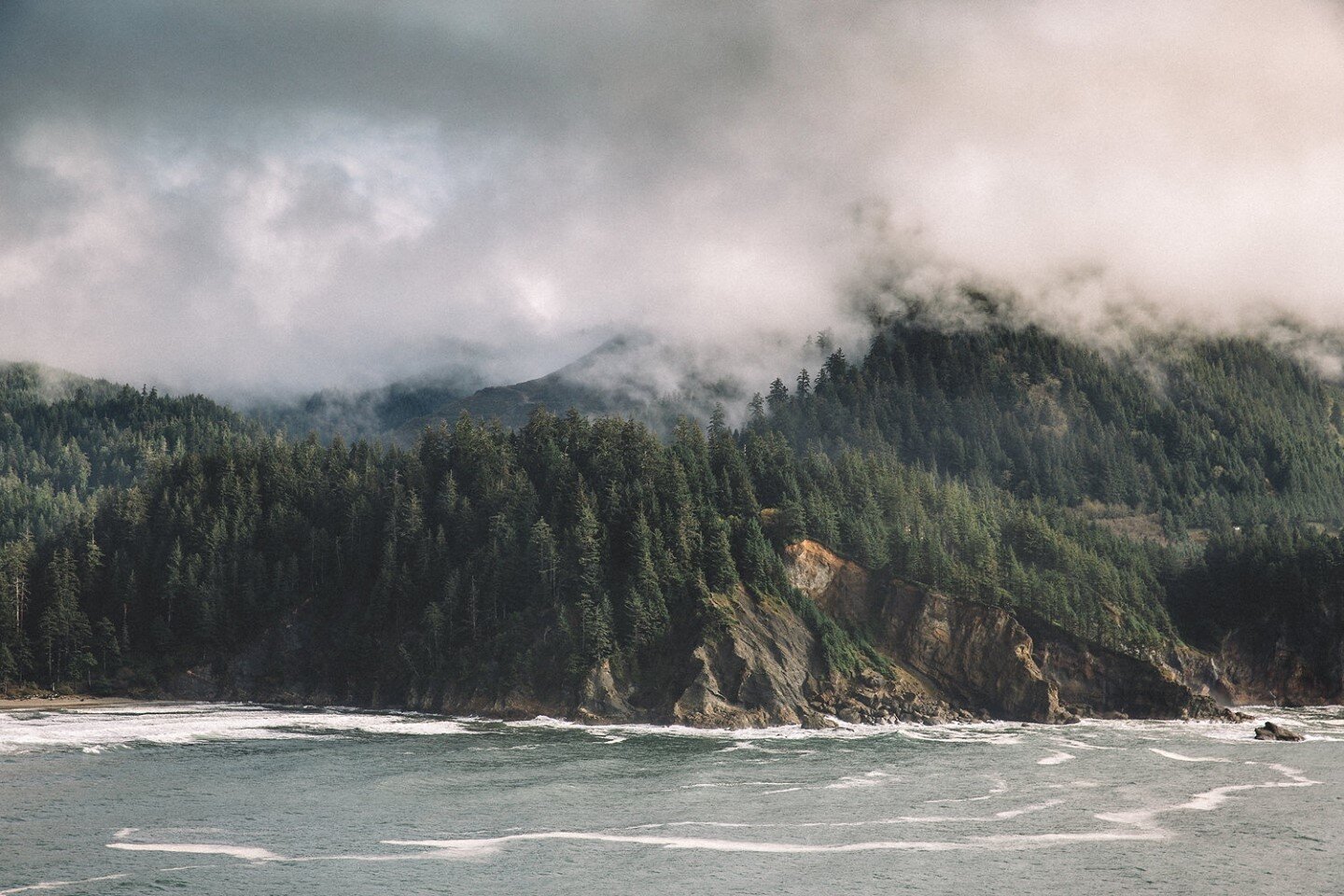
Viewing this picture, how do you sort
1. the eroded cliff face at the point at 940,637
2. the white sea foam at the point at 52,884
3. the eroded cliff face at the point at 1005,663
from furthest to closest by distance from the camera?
the eroded cliff face at the point at 1005,663 < the eroded cliff face at the point at 940,637 < the white sea foam at the point at 52,884

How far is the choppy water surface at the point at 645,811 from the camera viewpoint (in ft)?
222

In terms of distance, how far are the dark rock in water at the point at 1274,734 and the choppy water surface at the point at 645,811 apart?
499cm

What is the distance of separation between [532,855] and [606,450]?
110512 millimetres

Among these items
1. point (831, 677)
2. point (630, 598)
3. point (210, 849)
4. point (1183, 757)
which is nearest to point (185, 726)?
point (630, 598)

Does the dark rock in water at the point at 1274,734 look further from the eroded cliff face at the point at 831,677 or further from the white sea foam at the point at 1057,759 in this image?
the white sea foam at the point at 1057,759

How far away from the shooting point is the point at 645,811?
3388 inches

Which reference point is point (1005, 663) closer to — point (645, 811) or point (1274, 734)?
point (1274, 734)

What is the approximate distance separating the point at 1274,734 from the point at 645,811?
291ft

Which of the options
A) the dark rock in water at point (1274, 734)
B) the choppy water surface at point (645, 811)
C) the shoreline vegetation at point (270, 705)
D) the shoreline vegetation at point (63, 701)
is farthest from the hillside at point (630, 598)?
the dark rock in water at point (1274, 734)

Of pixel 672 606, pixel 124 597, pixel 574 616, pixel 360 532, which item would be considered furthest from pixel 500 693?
pixel 124 597

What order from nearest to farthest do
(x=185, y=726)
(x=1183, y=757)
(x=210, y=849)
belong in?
(x=210, y=849) < (x=1183, y=757) < (x=185, y=726)

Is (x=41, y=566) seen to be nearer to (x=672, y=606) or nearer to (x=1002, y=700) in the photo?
(x=672, y=606)

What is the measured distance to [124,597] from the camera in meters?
173

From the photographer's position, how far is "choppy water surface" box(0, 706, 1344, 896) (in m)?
67.6
